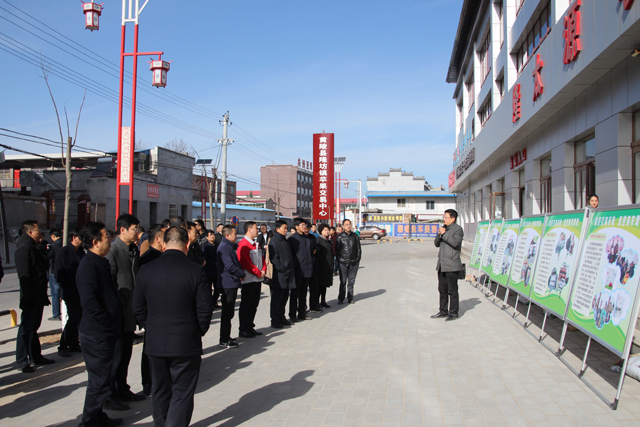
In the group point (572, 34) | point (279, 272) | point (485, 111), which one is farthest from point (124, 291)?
point (485, 111)

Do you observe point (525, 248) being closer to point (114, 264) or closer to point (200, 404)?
point (200, 404)

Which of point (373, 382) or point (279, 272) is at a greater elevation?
point (279, 272)

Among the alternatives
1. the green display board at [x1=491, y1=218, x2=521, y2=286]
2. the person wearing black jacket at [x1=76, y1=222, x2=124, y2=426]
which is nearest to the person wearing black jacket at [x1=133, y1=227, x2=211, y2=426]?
the person wearing black jacket at [x1=76, y1=222, x2=124, y2=426]

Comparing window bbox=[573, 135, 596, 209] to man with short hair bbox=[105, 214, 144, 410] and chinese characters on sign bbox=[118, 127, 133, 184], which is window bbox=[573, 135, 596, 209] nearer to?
man with short hair bbox=[105, 214, 144, 410]

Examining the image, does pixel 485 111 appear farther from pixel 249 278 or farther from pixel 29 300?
pixel 29 300

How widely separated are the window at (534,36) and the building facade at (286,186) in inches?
3608

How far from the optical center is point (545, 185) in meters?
15.0

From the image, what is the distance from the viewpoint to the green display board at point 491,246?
1063 cm

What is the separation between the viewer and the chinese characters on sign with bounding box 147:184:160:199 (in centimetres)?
3609

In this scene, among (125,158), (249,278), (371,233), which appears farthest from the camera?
(371,233)

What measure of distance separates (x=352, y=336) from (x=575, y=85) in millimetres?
7578

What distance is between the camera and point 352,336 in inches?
286

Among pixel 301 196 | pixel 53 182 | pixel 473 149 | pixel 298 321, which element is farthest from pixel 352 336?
pixel 301 196

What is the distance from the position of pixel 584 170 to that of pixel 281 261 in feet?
27.9
